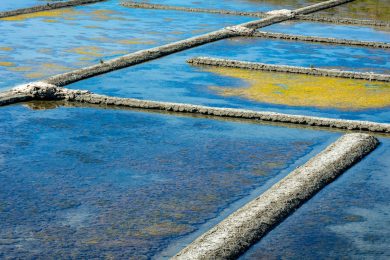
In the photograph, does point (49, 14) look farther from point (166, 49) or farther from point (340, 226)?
point (340, 226)

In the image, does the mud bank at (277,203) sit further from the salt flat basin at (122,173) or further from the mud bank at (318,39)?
the mud bank at (318,39)

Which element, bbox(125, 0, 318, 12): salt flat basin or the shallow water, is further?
bbox(125, 0, 318, 12): salt flat basin

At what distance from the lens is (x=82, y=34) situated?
42.4ft

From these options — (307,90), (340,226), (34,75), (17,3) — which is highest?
(17,3)

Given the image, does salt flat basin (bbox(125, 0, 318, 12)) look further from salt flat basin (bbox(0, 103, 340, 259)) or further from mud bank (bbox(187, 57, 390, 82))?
salt flat basin (bbox(0, 103, 340, 259))

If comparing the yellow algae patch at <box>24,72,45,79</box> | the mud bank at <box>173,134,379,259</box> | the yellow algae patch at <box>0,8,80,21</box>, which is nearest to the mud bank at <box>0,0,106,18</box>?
the yellow algae patch at <box>0,8,80,21</box>

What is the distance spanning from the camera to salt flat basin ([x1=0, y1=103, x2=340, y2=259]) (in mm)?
4961

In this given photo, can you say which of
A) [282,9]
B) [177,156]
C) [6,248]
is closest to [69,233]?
[6,248]

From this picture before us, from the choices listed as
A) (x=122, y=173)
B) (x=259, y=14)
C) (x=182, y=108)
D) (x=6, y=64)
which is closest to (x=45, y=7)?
(x=259, y=14)

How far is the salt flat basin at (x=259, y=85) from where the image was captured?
8570mm

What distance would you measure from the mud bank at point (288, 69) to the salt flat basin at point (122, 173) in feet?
9.20

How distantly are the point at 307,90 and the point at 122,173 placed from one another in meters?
3.89

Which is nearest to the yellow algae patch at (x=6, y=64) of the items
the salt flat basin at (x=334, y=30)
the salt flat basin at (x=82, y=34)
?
the salt flat basin at (x=82, y=34)

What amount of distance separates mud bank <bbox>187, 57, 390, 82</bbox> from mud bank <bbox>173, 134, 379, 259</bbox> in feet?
9.81
